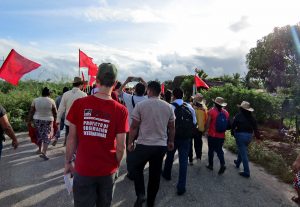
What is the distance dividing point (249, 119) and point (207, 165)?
1564 mm

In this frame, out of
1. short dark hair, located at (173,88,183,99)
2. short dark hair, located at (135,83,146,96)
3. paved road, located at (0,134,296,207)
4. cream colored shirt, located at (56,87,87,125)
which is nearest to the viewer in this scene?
paved road, located at (0,134,296,207)

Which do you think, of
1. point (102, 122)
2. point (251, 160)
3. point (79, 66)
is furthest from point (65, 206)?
point (79, 66)

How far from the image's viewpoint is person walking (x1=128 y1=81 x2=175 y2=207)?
16.4ft

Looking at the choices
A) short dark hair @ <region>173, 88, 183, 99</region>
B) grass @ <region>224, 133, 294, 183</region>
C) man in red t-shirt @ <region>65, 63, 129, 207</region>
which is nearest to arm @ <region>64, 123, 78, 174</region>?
man in red t-shirt @ <region>65, 63, 129, 207</region>

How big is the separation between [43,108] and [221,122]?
4.11 m

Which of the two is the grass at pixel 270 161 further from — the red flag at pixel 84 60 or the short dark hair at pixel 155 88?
the red flag at pixel 84 60

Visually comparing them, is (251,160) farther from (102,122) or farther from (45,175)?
(102,122)

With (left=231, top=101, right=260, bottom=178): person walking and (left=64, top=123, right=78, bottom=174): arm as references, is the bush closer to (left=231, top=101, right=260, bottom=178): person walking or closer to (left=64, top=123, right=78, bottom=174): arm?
(left=231, top=101, right=260, bottom=178): person walking

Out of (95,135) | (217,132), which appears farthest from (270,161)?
(95,135)

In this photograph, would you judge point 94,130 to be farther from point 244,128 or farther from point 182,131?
point 244,128

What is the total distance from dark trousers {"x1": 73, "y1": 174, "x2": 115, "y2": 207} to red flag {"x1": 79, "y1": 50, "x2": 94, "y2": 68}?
933 centimetres

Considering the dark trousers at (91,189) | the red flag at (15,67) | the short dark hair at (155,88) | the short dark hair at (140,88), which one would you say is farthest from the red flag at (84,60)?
the dark trousers at (91,189)

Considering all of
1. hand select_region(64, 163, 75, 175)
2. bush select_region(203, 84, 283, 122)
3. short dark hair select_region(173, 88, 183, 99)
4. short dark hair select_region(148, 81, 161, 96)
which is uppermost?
short dark hair select_region(148, 81, 161, 96)

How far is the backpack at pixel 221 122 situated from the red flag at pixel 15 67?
4930mm
